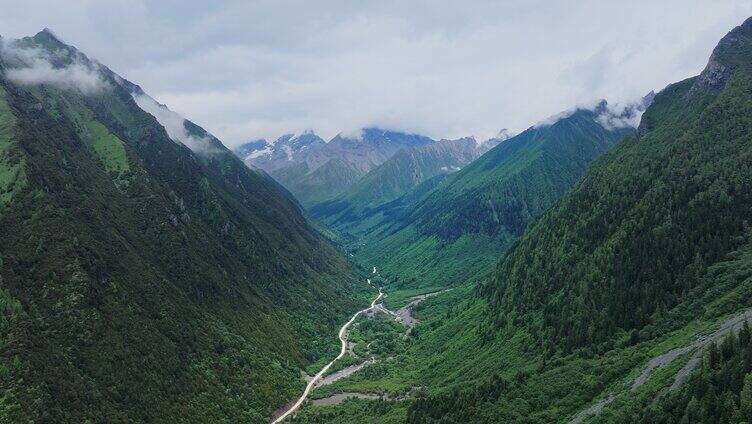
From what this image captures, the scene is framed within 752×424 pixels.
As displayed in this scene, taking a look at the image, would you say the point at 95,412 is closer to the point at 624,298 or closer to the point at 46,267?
the point at 46,267

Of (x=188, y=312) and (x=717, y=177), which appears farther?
(x=188, y=312)

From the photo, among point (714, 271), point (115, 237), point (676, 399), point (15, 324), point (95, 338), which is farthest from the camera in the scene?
point (115, 237)

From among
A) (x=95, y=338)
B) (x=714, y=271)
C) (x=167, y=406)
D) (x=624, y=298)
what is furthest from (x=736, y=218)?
(x=95, y=338)

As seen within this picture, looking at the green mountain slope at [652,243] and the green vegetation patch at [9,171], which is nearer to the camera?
the green mountain slope at [652,243]

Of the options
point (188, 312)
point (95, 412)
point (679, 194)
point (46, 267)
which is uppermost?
point (46, 267)

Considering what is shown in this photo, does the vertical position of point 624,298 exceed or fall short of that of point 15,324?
it falls short

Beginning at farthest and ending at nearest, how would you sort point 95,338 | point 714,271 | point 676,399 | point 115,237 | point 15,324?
point 115,237 → point 95,338 → point 15,324 → point 714,271 → point 676,399

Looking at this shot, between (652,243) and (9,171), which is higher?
(9,171)

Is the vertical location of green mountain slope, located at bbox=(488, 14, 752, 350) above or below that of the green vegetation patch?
below

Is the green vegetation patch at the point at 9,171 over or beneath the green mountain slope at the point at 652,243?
over

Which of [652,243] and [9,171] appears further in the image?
[9,171]

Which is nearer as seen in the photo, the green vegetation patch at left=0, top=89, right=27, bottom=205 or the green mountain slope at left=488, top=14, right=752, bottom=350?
the green mountain slope at left=488, top=14, right=752, bottom=350
